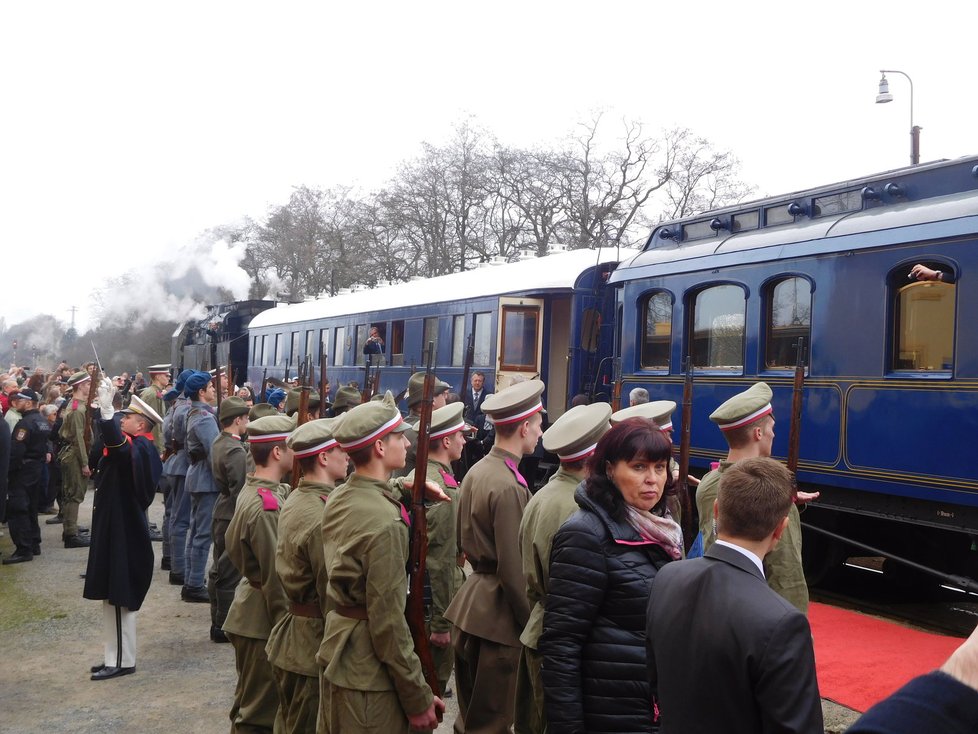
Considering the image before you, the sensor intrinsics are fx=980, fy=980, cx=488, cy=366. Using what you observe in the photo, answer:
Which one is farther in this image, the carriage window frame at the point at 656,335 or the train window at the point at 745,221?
the carriage window frame at the point at 656,335

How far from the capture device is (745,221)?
1061 cm

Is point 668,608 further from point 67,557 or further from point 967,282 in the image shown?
point 67,557

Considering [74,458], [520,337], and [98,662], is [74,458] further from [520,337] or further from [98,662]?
[520,337]

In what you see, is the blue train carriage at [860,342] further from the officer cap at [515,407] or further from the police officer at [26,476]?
the police officer at [26,476]

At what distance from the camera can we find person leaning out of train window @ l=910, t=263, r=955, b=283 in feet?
25.3

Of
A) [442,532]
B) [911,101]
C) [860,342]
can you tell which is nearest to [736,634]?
[442,532]

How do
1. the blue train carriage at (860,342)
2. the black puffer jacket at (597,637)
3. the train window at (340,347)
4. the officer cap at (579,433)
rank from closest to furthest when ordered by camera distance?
Answer: the black puffer jacket at (597,637) < the officer cap at (579,433) < the blue train carriage at (860,342) < the train window at (340,347)

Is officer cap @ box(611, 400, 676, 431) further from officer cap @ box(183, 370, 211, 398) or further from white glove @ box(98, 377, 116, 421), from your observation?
officer cap @ box(183, 370, 211, 398)

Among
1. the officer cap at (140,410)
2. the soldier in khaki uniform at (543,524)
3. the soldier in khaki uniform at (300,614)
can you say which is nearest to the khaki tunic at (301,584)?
the soldier in khaki uniform at (300,614)

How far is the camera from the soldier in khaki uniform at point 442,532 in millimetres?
5270

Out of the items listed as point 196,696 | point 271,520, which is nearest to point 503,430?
point 271,520

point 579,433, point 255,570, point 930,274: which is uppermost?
point 930,274

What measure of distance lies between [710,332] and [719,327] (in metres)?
0.16

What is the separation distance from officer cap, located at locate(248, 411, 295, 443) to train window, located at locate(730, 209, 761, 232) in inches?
256
